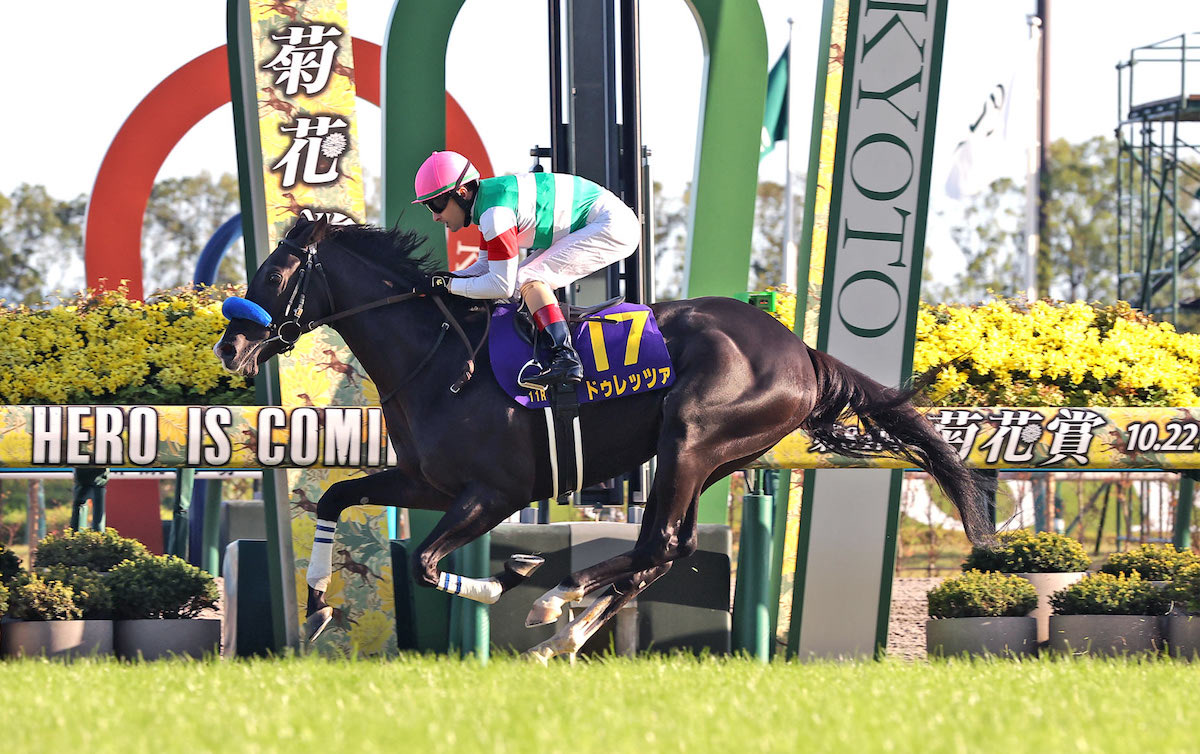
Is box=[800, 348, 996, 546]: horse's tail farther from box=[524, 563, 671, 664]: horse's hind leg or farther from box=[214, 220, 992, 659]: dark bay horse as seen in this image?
box=[524, 563, 671, 664]: horse's hind leg

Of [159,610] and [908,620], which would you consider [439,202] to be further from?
[908,620]

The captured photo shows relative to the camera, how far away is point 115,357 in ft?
23.1

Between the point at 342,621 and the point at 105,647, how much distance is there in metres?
1.06

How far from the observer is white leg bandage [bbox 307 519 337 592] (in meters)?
5.34

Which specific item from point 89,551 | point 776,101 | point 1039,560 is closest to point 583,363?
point 89,551

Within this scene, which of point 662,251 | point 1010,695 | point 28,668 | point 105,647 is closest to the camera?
point 1010,695

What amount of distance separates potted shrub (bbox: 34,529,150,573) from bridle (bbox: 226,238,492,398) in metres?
1.94

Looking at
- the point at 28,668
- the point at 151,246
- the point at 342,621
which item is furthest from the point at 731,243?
the point at 151,246

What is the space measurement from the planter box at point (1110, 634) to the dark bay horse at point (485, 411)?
3.81 feet

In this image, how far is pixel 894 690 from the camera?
4375 millimetres

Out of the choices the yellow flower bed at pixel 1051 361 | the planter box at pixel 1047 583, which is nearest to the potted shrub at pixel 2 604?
the yellow flower bed at pixel 1051 361

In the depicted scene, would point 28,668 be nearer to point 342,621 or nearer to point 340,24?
point 342,621

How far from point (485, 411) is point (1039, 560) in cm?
383

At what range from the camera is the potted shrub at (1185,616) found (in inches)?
243
